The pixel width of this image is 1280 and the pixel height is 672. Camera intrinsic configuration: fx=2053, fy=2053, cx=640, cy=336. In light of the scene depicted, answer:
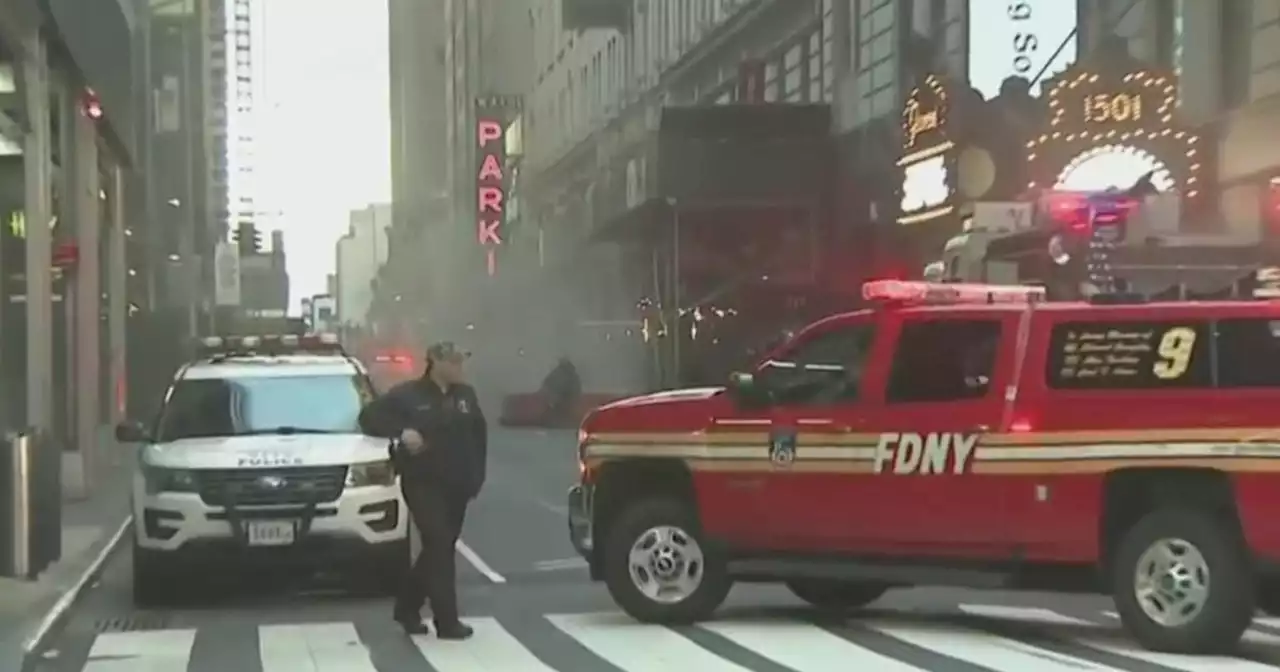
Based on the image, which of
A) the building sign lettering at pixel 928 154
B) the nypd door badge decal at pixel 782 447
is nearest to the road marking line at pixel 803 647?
the nypd door badge decal at pixel 782 447

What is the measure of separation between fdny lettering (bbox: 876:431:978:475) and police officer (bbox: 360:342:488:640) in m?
2.43

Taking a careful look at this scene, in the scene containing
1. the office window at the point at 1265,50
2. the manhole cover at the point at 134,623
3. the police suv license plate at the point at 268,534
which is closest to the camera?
the manhole cover at the point at 134,623

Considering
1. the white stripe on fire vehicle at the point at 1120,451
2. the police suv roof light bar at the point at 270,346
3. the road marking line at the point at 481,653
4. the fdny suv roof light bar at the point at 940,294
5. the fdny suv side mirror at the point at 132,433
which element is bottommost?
the road marking line at the point at 481,653

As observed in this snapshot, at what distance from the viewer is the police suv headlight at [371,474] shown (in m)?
14.5

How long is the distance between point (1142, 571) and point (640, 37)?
4810 cm

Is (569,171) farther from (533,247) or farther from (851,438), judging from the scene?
(851,438)

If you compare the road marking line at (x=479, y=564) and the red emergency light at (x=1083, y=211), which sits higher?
the red emergency light at (x=1083, y=211)

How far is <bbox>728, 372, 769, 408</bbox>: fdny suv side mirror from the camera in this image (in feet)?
41.3

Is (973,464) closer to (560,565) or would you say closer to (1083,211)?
(560,565)

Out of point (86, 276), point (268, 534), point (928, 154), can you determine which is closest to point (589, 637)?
point (268, 534)

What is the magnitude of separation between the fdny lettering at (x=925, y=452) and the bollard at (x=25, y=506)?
22.2 feet

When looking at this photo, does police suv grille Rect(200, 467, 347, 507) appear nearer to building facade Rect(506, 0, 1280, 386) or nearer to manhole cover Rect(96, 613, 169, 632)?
manhole cover Rect(96, 613, 169, 632)

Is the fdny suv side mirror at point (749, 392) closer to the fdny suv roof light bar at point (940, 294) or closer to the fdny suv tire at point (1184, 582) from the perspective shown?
the fdny suv roof light bar at point (940, 294)

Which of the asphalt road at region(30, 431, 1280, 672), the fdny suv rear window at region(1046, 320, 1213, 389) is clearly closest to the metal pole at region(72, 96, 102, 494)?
the asphalt road at region(30, 431, 1280, 672)
